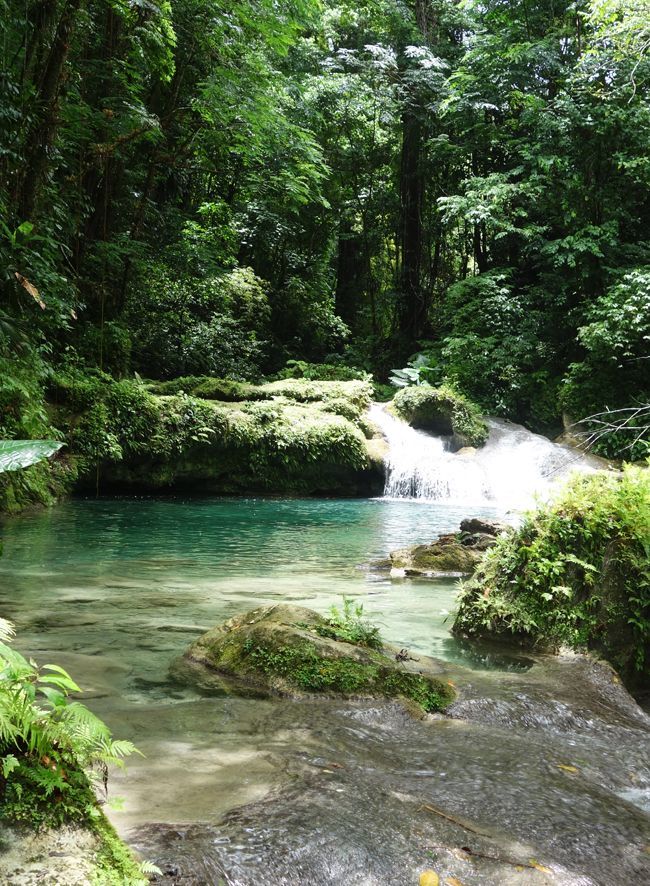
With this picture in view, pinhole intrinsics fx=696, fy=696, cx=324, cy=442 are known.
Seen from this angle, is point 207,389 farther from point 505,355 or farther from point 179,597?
point 179,597

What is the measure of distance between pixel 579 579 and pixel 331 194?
23.4 meters

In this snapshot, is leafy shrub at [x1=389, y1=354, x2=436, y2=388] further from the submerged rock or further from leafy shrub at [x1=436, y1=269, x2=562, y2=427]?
the submerged rock

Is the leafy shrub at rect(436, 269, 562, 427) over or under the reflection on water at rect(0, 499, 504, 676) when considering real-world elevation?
over

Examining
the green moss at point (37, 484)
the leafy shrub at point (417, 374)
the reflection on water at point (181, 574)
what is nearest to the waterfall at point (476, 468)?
the reflection on water at point (181, 574)

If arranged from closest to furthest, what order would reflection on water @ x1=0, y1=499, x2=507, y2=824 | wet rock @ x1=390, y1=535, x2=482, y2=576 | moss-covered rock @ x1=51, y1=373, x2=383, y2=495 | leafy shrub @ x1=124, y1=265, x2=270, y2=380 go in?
reflection on water @ x1=0, y1=499, x2=507, y2=824
wet rock @ x1=390, y1=535, x2=482, y2=576
moss-covered rock @ x1=51, y1=373, x2=383, y2=495
leafy shrub @ x1=124, y1=265, x2=270, y2=380

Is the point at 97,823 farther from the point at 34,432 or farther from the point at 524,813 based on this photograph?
the point at 34,432

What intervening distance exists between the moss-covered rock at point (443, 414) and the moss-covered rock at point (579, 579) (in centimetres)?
1209

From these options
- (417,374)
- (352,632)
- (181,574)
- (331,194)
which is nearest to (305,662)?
(352,632)

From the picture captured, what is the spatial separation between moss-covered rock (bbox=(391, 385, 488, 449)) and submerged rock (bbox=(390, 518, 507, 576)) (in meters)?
8.90

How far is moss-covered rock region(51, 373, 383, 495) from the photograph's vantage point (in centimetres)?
1304

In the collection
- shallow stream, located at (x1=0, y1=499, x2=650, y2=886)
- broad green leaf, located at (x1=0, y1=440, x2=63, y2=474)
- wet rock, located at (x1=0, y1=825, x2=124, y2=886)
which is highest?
broad green leaf, located at (x1=0, y1=440, x2=63, y2=474)

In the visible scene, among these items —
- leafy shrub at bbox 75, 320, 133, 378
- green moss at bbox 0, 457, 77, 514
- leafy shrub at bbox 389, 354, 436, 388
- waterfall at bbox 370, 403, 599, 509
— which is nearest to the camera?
green moss at bbox 0, 457, 77, 514

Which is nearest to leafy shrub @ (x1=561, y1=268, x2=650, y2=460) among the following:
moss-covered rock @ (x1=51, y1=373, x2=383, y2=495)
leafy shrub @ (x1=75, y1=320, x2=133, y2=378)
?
moss-covered rock @ (x1=51, y1=373, x2=383, y2=495)

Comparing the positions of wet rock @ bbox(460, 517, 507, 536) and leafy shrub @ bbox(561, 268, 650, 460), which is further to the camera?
leafy shrub @ bbox(561, 268, 650, 460)
